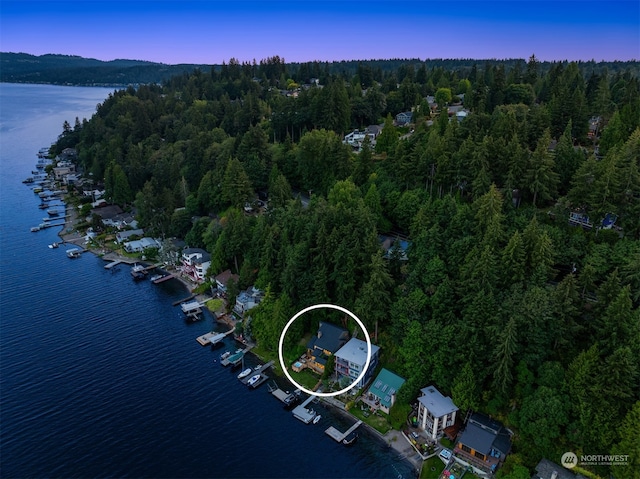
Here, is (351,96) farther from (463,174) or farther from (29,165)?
(29,165)

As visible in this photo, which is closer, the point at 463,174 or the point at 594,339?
the point at 594,339

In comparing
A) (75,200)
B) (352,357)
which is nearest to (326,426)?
(352,357)

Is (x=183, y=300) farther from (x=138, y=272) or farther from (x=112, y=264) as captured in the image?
(x=112, y=264)

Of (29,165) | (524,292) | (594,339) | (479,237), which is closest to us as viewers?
(594,339)

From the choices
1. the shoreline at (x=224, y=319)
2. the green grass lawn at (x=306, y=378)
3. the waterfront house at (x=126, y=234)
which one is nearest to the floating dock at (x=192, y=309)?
the shoreline at (x=224, y=319)

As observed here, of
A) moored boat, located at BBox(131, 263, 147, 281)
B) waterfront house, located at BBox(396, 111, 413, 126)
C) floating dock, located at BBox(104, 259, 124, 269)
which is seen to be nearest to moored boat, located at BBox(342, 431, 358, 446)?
moored boat, located at BBox(131, 263, 147, 281)

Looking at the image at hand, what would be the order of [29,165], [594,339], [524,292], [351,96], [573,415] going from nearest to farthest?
[573,415]
[594,339]
[524,292]
[351,96]
[29,165]
